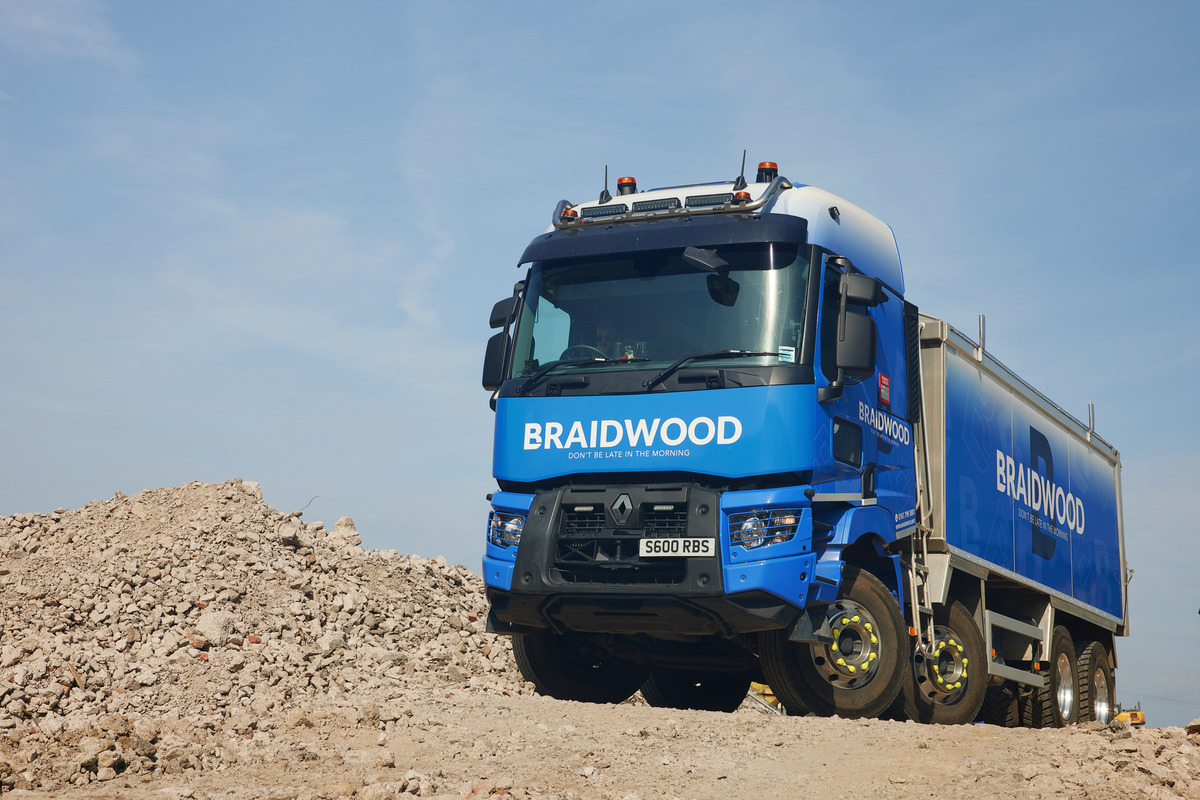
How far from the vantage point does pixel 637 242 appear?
8.38 metres

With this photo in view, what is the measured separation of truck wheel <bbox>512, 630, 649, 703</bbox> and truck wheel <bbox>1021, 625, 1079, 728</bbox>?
4.31 m

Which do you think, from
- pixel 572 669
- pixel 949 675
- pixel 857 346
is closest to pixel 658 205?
pixel 857 346

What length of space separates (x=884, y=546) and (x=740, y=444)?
170cm

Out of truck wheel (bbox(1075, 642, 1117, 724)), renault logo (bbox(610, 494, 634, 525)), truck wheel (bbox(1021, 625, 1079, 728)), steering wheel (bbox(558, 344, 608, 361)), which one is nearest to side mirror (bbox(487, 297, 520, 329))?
steering wheel (bbox(558, 344, 608, 361))

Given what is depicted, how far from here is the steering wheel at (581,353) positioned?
8305mm

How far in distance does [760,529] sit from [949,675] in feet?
9.64

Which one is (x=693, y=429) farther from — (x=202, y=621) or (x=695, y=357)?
(x=202, y=621)

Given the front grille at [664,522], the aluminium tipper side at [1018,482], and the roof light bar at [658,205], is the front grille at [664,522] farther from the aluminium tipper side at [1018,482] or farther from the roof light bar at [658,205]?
the aluminium tipper side at [1018,482]

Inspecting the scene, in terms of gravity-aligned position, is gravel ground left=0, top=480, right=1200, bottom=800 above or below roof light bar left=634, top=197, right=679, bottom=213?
below

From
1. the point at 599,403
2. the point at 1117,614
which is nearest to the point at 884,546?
the point at 599,403

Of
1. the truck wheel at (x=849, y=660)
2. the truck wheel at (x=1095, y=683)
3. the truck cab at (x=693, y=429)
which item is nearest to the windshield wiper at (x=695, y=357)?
the truck cab at (x=693, y=429)

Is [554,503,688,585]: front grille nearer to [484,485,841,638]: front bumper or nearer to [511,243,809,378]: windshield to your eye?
[484,485,841,638]: front bumper

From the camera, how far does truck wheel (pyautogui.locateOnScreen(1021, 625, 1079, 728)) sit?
11484mm

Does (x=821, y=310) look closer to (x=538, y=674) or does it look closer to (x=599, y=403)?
(x=599, y=403)
